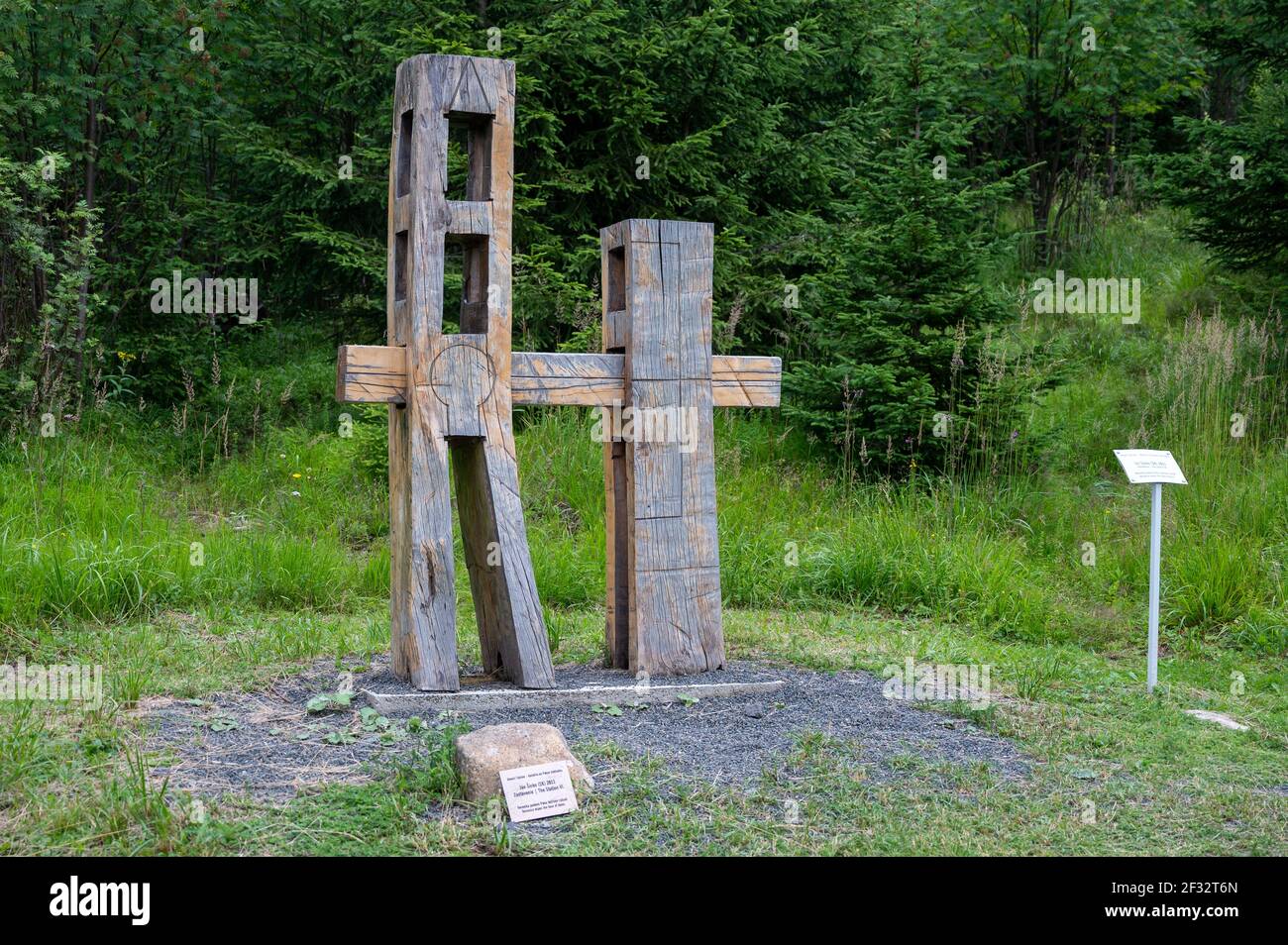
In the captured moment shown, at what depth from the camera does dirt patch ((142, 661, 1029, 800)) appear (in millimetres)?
4062

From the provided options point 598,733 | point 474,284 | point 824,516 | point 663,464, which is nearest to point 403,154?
point 474,284

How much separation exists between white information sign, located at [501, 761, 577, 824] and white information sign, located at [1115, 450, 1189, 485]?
131 inches

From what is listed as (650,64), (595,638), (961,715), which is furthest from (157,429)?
(961,715)

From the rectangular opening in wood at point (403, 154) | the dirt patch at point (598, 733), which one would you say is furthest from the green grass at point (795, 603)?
the rectangular opening in wood at point (403, 154)

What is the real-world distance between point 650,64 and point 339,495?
456 cm

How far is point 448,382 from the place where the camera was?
4.95 m

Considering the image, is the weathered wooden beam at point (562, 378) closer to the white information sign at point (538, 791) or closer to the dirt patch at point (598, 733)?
the dirt patch at point (598, 733)

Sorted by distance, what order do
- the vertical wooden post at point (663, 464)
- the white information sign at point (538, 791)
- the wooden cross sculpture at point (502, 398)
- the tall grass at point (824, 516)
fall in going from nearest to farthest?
the white information sign at point (538, 791) → the wooden cross sculpture at point (502, 398) → the vertical wooden post at point (663, 464) → the tall grass at point (824, 516)

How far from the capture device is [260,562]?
7008mm

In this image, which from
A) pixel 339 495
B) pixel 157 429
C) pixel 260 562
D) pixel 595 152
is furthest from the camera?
pixel 595 152

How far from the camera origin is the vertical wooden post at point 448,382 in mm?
4906

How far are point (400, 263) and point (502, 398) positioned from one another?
690mm

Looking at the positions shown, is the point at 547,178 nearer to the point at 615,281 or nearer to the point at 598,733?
the point at 615,281

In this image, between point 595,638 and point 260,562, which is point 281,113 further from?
point 595,638
